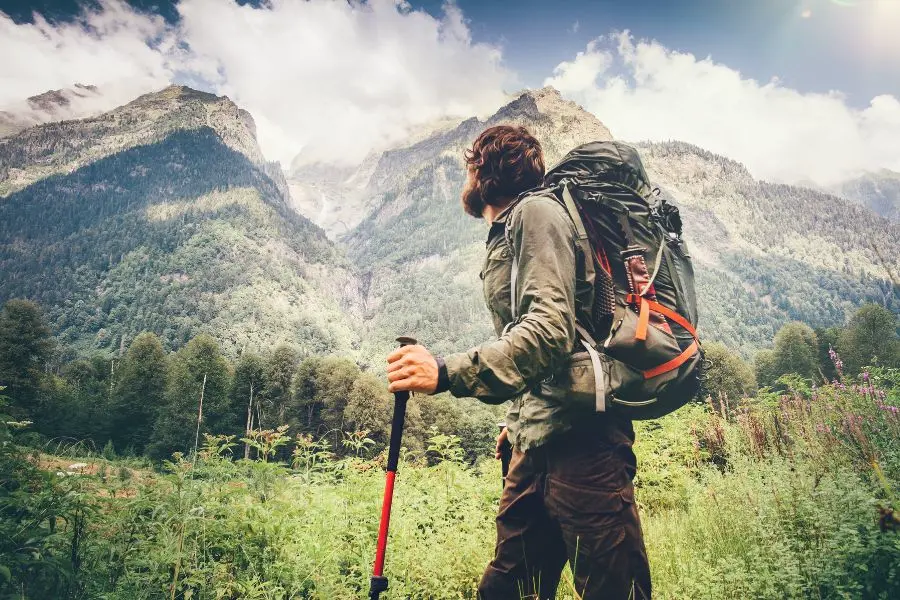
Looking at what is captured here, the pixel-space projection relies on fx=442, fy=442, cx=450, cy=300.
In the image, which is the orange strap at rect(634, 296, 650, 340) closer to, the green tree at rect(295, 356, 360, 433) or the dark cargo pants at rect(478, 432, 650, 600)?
the dark cargo pants at rect(478, 432, 650, 600)

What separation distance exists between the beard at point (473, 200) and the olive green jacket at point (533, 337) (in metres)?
0.32

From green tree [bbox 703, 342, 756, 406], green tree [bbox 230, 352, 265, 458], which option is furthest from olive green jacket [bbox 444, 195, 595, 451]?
green tree [bbox 230, 352, 265, 458]

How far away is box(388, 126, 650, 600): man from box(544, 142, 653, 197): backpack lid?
130 mm

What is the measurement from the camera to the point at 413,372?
1.55 metres

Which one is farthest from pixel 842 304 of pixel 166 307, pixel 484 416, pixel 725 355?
pixel 166 307

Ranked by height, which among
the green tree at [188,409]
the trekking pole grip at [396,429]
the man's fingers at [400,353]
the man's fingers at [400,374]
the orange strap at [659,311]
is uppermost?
the orange strap at [659,311]

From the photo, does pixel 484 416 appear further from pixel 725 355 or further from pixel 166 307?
pixel 166 307

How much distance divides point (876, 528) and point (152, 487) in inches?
179

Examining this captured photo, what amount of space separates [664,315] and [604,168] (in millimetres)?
758

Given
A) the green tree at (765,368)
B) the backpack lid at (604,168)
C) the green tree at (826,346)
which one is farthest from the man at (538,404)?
the green tree at (826,346)

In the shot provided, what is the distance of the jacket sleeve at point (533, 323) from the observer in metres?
1.56

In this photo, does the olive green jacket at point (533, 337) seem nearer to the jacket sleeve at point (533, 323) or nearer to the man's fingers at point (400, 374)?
the jacket sleeve at point (533, 323)

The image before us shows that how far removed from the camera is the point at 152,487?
3455 mm

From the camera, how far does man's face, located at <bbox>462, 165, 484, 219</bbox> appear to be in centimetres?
238
